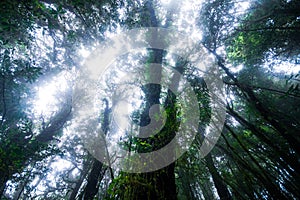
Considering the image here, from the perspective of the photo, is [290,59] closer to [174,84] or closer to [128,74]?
[174,84]

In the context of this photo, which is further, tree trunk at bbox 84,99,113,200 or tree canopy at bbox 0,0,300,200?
tree trunk at bbox 84,99,113,200

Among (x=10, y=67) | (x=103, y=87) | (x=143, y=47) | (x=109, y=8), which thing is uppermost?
(x=103, y=87)

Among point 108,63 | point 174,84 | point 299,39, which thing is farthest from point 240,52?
point 108,63

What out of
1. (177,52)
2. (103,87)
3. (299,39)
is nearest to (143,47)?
(177,52)

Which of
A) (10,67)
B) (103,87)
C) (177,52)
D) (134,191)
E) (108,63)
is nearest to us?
(134,191)

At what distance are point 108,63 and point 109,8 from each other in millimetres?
3380

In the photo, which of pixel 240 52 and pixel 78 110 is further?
pixel 78 110

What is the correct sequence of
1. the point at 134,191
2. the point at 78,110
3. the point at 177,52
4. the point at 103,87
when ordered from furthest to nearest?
A: 1. the point at 78,110
2. the point at 103,87
3. the point at 177,52
4. the point at 134,191

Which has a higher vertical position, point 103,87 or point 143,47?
point 103,87

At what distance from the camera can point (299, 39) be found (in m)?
6.96

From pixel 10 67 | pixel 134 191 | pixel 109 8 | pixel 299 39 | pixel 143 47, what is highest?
pixel 143 47

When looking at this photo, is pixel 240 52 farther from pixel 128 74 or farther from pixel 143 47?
pixel 128 74

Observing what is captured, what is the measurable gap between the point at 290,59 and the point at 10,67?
39.1ft

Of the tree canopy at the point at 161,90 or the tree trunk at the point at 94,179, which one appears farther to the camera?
the tree trunk at the point at 94,179
